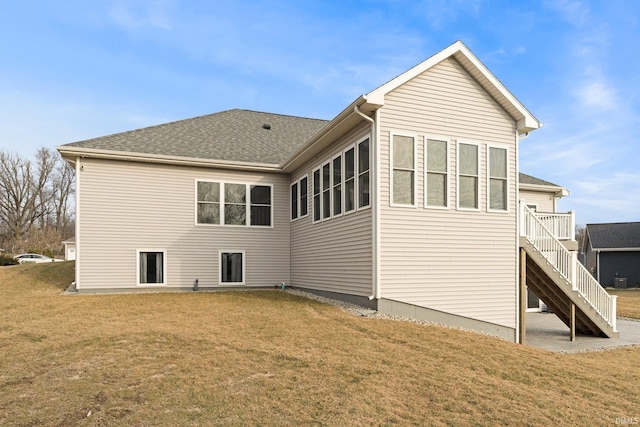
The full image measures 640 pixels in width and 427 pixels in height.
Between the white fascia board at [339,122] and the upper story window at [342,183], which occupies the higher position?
the white fascia board at [339,122]

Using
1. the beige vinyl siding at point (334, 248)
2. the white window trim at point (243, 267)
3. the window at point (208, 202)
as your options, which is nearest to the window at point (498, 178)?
the beige vinyl siding at point (334, 248)

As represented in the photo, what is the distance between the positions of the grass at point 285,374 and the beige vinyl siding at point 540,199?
29.0 ft

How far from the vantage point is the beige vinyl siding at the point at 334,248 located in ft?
32.4

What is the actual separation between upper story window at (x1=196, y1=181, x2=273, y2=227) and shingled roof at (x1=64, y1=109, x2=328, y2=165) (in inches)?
41.3

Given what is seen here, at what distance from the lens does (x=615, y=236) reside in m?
33.2

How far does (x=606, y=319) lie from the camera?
10.8 m

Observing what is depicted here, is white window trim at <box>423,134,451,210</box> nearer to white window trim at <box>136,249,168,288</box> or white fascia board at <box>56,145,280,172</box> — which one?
white fascia board at <box>56,145,280,172</box>

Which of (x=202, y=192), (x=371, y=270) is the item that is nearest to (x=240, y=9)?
(x=202, y=192)

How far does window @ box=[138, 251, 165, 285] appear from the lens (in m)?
13.8

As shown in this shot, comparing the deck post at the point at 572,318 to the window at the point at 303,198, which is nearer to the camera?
the deck post at the point at 572,318

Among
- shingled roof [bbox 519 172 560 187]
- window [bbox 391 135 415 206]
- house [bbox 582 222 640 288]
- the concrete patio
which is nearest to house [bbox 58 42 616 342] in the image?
window [bbox 391 135 415 206]

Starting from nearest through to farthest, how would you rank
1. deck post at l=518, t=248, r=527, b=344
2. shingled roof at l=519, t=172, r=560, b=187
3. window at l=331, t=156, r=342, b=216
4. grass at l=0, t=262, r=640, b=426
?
1. grass at l=0, t=262, r=640, b=426
2. deck post at l=518, t=248, r=527, b=344
3. window at l=331, t=156, r=342, b=216
4. shingled roof at l=519, t=172, r=560, b=187

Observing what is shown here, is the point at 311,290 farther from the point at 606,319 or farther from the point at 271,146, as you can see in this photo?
the point at 606,319

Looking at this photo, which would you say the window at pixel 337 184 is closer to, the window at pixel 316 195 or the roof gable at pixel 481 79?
the window at pixel 316 195
